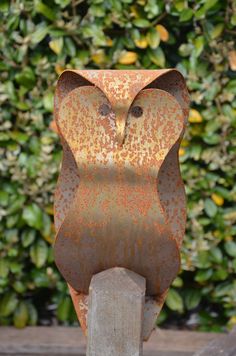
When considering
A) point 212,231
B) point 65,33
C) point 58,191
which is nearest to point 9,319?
point 212,231

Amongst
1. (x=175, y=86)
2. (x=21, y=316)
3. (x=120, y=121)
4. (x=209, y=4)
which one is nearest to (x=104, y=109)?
(x=120, y=121)

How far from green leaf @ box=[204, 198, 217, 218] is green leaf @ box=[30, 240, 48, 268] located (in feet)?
2.23

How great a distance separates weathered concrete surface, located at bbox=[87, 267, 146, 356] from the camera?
1519 millimetres

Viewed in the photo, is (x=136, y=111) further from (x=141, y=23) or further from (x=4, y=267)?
(x=4, y=267)

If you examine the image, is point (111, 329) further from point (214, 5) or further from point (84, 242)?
point (214, 5)

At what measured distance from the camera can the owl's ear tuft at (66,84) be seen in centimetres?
161

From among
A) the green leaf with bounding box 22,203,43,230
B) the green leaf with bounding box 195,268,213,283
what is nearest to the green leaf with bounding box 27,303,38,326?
the green leaf with bounding box 22,203,43,230

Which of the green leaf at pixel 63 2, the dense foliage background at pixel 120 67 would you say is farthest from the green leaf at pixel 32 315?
the green leaf at pixel 63 2

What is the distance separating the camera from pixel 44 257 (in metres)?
2.92

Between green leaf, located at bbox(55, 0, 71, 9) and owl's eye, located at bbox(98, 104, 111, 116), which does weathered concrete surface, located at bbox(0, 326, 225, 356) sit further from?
owl's eye, located at bbox(98, 104, 111, 116)

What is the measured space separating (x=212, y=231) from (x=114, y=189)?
1.48 meters

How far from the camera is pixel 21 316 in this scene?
9.93 feet

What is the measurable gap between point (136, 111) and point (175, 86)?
5.7 inches

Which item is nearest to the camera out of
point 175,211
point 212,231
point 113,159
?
point 113,159
